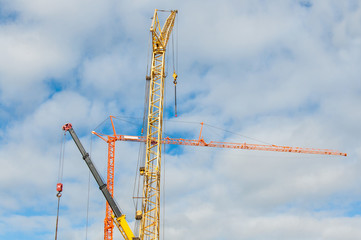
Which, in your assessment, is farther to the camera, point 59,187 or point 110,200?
point 110,200

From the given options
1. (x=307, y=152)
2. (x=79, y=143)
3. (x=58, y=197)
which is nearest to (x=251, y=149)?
(x=307, y=152)

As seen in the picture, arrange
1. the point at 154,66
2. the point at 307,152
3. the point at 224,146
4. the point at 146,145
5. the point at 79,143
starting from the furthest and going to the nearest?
the point at 307,152 → the point at 224,146 → the point at 154,66 → the point at 146,145 → the point at 79,143

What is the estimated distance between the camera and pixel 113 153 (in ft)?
367

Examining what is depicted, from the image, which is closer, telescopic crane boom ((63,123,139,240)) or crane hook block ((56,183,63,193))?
crane hook block ((56,183,63,193))

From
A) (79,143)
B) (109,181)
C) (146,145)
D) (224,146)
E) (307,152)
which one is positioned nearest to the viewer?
(79,143)

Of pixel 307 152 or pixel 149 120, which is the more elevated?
pixel 307 152

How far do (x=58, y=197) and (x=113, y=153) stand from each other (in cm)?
5022

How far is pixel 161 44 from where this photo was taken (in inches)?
3317

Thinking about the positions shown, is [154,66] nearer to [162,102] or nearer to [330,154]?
[162,102]

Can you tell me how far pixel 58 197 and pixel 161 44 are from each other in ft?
127

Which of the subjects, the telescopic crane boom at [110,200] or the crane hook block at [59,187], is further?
the telescopic crane boom at [110,200]

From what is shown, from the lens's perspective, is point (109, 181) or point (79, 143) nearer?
point (79, 143)

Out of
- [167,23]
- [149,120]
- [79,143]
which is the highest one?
[167,23]

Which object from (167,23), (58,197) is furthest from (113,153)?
(58,197)
